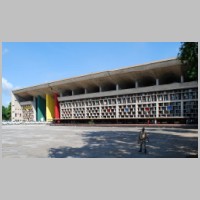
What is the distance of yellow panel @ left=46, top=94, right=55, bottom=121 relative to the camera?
6725 cm

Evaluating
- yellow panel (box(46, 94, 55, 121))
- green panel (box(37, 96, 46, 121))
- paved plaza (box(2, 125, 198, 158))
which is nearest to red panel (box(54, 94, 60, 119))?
yellow panel (box(46, 94, 55, 121))

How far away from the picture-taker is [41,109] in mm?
73625

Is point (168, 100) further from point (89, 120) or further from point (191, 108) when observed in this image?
point (89, 120)

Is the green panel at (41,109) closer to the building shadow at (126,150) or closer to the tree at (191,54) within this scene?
the building shadow at (126,150)

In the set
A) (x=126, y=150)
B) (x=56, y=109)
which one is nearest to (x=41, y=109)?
(x=56, y=109)

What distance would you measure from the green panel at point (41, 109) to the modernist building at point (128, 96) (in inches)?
190

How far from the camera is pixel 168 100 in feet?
140

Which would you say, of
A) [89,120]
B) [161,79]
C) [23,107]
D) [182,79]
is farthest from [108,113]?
[23,107]

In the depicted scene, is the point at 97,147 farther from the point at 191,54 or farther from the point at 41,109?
the point at 41,109

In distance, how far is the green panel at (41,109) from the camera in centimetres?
7219

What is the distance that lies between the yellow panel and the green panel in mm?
5616

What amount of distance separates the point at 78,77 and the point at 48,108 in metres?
19.3

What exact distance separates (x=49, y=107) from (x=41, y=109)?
685cm

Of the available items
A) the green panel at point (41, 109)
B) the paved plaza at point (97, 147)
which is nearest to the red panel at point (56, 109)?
the green panel at point (41, 109)
